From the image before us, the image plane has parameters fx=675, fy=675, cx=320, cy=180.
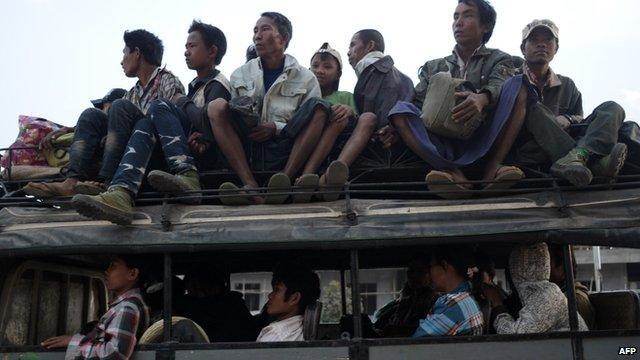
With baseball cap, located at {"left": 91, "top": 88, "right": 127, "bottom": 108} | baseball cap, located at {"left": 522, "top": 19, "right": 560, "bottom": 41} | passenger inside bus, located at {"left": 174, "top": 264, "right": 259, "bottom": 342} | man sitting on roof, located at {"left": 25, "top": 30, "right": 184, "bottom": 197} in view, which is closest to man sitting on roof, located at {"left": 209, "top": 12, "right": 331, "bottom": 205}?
man sitting on roof, located at {"left": 25, "top": 30, "right": 184, "bottom": 197}

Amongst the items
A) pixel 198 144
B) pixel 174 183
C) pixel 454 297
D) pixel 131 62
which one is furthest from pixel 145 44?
pixel 454 297

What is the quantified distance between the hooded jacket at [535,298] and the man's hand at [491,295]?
23 centimetres

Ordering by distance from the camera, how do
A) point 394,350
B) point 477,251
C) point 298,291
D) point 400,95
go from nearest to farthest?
point 394,350 < point 298,291 < point 477,251 < point 400,95

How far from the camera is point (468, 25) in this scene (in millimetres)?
5258

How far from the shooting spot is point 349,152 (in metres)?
4.57

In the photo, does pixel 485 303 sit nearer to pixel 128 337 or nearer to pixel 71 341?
pixel 128 337

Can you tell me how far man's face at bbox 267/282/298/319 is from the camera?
4.32 metres

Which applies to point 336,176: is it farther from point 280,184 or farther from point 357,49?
point 357,49

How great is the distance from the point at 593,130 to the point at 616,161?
357 millimetres

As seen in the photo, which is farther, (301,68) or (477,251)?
(301,68)

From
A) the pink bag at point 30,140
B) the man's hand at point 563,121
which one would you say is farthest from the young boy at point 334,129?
the pink bag at point 30,140

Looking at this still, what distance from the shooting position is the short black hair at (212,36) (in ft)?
17.9

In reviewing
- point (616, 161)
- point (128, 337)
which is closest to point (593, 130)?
point (616, 161)

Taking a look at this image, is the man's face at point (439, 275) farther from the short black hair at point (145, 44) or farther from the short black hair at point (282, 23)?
the short black hair at point (145, 44)
